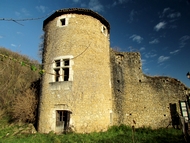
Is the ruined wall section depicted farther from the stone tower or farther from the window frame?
the window frame

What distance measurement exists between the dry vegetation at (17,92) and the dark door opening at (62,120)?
231 cm

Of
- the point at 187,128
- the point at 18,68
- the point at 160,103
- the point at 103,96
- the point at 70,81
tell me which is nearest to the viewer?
the point at 187,128

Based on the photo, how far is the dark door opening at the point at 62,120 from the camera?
787 centimetres

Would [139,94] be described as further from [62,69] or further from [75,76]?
[62,69]

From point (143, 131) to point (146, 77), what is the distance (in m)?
3.88

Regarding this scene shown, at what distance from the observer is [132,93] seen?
10.5 metres

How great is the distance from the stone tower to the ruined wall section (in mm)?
1022

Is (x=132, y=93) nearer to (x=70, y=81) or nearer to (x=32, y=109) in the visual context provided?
(x=70, y=81)

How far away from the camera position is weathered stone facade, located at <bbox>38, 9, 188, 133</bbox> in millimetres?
8031

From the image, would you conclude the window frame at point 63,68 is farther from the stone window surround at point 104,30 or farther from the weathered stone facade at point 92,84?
the stone window surround at point 104,30

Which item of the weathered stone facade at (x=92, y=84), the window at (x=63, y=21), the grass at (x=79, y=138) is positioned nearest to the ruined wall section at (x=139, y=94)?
the weathered stone facade at (x=92, y=84)

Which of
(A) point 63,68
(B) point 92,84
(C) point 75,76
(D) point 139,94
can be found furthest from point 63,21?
(D) point 139,94

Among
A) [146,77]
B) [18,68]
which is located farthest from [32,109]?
[18,68]

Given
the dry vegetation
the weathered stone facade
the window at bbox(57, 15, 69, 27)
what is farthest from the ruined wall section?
the dry vegetation
